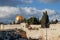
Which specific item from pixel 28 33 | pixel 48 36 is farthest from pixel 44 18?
pixel 48 36

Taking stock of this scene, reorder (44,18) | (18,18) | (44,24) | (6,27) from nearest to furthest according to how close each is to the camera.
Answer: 1. (44,24)
2. (44,18)
3. (6,27)
4. (18,18)

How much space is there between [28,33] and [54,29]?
6.65m

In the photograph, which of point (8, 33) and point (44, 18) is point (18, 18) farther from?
point (8, 33)

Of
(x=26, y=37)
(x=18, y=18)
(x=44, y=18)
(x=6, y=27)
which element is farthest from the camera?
(x=18, y=18)

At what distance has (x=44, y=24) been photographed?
159ft

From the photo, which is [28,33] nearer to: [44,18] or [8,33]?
[8,33]

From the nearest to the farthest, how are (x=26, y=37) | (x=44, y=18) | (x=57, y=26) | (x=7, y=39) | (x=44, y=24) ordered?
(x=57, y=26), (x=7, y=39), (x=26, y=37), (x=44, y=24), (x=44, y=18)

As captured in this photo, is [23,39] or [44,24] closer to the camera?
[23,39]

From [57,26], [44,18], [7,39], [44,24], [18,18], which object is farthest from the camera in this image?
[18,18]

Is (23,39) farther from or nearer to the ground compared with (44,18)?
nearer to the ground

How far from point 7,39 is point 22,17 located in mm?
22098

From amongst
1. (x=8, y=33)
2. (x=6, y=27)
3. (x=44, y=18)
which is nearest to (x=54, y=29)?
(x=8, y=33)

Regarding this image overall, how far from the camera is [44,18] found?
51906mm

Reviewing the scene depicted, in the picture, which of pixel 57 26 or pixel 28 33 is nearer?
pixel 57 26
